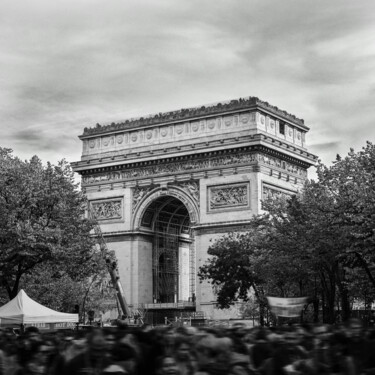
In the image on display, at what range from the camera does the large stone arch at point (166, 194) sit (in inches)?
3462

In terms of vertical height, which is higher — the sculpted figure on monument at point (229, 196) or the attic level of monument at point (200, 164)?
the attic level of monument at point (200, 164)

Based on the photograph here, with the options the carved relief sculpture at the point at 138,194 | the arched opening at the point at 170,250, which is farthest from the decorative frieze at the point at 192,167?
the arched opening at the point at 170,250

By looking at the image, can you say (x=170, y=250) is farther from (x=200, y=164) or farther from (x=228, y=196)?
(x=228, y=196)

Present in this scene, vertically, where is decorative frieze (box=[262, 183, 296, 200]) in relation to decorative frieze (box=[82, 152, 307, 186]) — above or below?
below

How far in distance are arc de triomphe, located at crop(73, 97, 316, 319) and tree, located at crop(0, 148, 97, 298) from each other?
30.0m

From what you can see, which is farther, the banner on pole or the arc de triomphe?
the arc de triomphe

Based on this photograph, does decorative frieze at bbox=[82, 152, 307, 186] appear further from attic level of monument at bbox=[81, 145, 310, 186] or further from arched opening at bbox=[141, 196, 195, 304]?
arched opening at bbox=[141, 196, 195, 304]

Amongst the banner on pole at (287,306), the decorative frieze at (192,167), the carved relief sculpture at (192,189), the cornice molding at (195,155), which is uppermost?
the cornice molding at (195,155)

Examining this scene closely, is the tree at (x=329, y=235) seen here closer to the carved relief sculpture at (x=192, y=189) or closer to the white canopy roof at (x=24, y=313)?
the white canopy roof at (x=24, y=313)

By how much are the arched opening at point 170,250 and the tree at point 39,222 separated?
35644 mm

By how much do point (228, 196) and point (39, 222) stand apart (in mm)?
35756

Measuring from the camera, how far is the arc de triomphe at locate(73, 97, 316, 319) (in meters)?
84.6

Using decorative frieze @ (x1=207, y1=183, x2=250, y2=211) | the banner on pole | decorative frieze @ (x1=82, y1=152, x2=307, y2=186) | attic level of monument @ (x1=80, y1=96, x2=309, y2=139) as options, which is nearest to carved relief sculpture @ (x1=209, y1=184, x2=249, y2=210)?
decorative frieze @ (x1=207, y1=183, x2=250, y2=211)

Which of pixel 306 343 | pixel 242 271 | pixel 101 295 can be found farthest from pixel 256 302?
pixel 306 343
